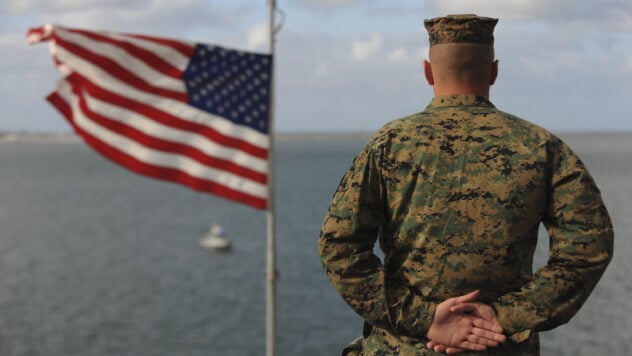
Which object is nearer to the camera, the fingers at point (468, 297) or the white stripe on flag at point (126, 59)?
the fingers at point (468, 297)

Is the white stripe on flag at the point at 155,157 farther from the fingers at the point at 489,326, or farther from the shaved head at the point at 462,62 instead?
the fingers at the point at 489,326

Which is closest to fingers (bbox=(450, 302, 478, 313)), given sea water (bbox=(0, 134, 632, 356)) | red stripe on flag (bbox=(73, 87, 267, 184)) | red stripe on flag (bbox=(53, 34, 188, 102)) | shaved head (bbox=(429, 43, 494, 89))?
shaved head (bbox=(429, 43, 494, 89))

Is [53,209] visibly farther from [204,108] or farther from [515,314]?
[515,314]

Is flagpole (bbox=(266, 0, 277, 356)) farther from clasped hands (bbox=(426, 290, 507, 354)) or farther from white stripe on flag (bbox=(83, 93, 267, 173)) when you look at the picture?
clasped hands (bbox=(426, 290, 507, 354))

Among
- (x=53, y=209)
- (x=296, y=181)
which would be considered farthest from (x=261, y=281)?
(x=296, y=181)

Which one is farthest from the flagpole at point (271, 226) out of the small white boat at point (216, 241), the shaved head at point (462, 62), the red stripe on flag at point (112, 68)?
the small white boat at point (216, 241)

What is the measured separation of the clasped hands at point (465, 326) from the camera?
3.11 meters

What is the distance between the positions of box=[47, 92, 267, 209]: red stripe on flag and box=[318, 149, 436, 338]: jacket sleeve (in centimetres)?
647

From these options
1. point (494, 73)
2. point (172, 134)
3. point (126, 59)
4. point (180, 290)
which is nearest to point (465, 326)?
point (494, 73)

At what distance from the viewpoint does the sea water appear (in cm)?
3691

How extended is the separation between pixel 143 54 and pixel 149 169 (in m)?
1.28

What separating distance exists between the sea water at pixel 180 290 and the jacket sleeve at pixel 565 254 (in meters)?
31.3

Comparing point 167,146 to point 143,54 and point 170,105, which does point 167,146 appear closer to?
point 170,105

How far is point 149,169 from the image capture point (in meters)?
9.59
